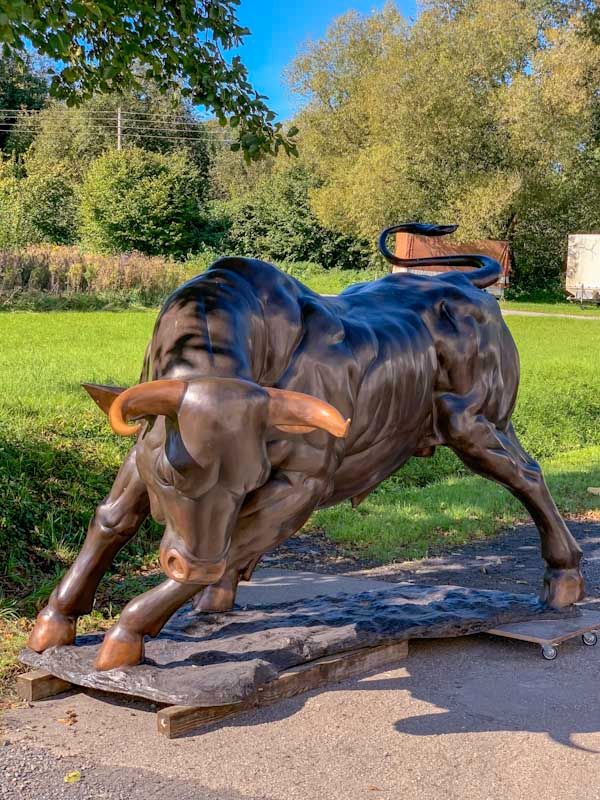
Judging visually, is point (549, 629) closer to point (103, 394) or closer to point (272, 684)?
A: point (272, 684)

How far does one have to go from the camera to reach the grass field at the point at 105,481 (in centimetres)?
591

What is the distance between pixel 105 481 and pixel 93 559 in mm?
3032

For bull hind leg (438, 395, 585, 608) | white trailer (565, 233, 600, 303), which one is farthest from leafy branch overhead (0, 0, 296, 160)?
white trailer (565, 233, 600, 303)

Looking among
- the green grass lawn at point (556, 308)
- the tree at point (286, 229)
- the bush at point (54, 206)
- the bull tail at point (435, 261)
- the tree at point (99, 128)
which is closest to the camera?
the bull tail at point (435, 261)

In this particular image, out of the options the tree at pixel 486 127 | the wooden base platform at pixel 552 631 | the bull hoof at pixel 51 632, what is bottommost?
the wooden base platform at pixel 552 631

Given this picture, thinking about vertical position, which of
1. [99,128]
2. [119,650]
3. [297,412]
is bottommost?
[119,650]

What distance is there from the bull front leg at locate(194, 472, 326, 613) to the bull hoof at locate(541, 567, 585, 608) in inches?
73.9

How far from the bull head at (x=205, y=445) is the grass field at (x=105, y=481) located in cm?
168

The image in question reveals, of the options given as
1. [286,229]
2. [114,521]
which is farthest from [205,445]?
[286,229]

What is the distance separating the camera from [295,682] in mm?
4059

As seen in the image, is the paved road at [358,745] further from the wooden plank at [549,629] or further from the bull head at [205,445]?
the bull head at [205,445]

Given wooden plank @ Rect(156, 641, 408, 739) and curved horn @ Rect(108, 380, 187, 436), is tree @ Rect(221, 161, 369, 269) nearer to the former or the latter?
wooden plank @ Rect(156, 641, 408, 739)

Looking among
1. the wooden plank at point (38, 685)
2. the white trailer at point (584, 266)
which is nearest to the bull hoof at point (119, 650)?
the wooden plank at point (38, 685)

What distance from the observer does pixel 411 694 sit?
4207 millimetres
